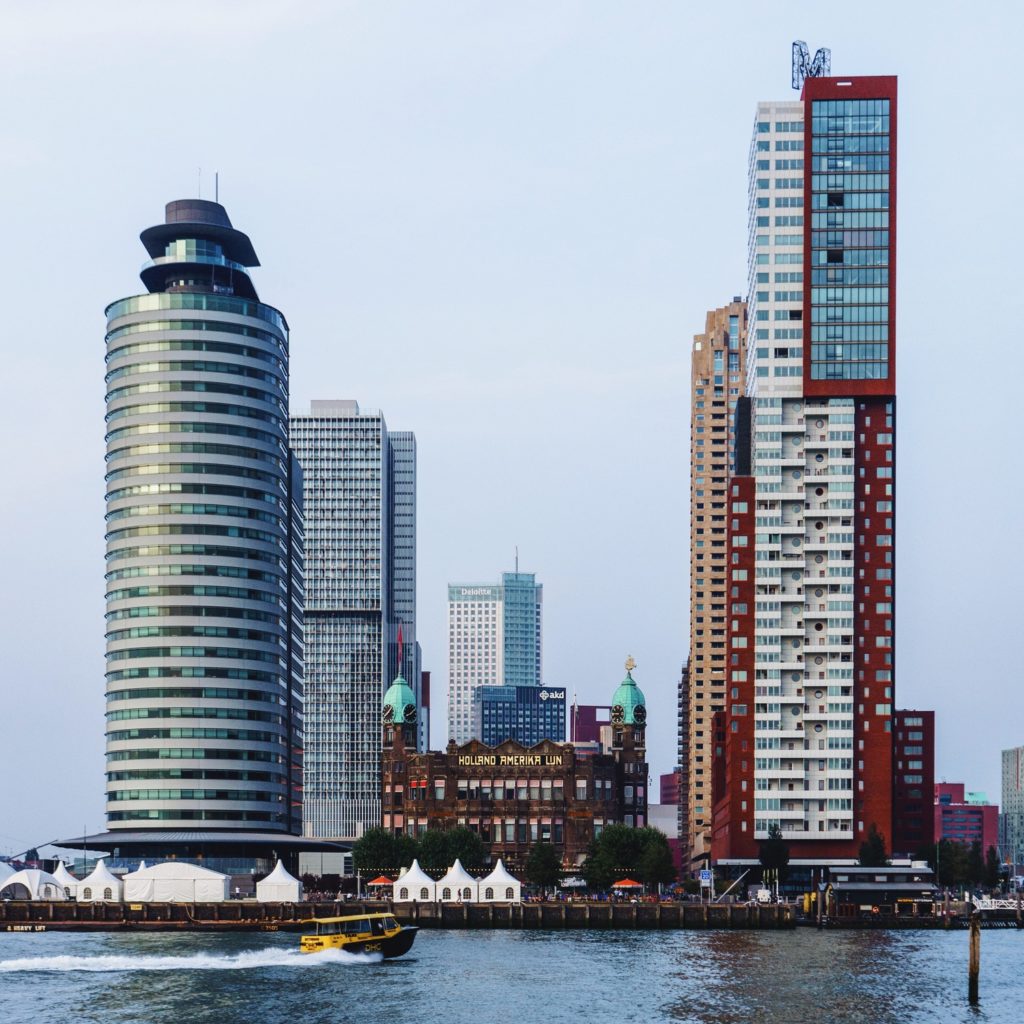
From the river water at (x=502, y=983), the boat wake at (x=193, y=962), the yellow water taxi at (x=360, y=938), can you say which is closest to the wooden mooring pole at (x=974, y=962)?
the river water at (x=502, y=983)

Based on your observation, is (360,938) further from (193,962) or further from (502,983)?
(502,983)

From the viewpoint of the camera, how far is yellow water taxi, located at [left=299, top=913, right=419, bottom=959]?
168 meters

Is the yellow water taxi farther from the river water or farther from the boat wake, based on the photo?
the river water

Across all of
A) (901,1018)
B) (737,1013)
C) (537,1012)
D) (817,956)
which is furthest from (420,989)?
(817,956)

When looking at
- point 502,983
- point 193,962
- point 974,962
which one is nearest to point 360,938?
point 193,962

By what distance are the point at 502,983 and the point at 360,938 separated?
30015 mm

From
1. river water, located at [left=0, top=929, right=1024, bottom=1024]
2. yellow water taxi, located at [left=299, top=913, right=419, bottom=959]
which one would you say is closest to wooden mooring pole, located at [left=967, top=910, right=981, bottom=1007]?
river water, located at [left=0, top=929, right=1024, bottom=1024]

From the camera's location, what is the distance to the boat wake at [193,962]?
6127 inches

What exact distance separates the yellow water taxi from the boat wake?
0.79 metres

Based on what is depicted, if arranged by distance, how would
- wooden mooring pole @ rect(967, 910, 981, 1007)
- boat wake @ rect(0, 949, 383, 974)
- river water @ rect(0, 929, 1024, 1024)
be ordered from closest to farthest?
river water @ rect(0, 929, 1024, 1024)
wooden mooring pole @ rect(967, 910, 981, 1007)
boat wake @ rect(0, 949, 383, 974)

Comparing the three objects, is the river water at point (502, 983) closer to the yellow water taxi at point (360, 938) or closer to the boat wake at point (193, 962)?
the boat wake at point (193, 962)

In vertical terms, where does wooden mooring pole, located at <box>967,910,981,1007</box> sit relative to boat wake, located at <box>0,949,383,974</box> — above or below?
above

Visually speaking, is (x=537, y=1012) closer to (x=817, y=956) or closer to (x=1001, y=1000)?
(x=1001, y=1000)

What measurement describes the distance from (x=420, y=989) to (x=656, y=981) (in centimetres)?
2051
